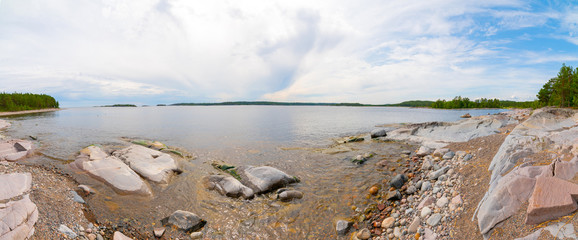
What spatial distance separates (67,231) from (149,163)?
7.40 metres

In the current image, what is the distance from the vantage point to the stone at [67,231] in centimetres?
578

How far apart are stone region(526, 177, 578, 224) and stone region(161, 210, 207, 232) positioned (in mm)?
9388

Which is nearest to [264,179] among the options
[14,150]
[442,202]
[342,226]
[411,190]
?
[342,226]

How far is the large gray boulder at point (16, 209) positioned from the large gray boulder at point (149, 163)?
4554mm

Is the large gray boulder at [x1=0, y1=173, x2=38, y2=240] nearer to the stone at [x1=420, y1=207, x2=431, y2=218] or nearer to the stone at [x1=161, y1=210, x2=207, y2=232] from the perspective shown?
the stone at [x1=161, y1=210, x2=207, y2=232]

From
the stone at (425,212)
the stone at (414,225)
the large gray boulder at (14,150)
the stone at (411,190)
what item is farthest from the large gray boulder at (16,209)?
the stone at (411,190)

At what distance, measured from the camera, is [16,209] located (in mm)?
5668

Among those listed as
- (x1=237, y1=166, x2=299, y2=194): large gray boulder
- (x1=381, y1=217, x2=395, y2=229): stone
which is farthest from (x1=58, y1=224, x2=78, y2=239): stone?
(x1=381, y1=217, x2=395, y2=229): stone

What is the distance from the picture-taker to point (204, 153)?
19.4 m

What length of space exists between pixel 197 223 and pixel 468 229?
8.54m

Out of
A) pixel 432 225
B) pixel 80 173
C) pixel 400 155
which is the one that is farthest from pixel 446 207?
pixel 80 173

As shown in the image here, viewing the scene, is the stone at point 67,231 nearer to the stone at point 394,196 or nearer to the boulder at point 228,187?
the boulder at point 228,187

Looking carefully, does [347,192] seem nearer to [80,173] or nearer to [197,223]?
[197,223]

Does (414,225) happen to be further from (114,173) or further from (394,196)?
(114,173)
